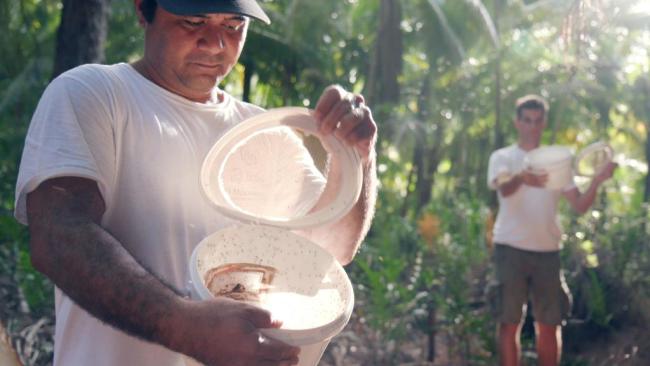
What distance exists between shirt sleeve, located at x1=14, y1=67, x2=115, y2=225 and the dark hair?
10.3 inches

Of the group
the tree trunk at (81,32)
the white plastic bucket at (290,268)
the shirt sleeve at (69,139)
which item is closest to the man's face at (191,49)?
the shirt sleeve at (69,139)

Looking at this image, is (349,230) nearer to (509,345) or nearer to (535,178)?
(535,178)

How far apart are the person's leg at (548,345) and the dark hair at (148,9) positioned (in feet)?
17.6

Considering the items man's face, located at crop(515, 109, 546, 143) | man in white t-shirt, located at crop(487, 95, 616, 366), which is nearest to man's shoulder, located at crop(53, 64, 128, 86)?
man in white t-shirt, located at crop(487, 95, 616, 366)

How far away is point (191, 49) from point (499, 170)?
511 centimetres

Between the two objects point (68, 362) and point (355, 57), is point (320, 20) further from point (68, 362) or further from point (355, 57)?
point (68, 362)

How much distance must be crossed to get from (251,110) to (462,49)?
16.1m

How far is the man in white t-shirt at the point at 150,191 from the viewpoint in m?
1.46

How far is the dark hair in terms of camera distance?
201 centimetres

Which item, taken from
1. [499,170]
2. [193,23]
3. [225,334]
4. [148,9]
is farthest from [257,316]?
[499,170]

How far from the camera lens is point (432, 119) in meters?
17.0

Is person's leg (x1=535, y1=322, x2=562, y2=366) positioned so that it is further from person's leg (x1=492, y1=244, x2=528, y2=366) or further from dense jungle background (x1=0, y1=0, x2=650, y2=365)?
dense jungle background (x1=0, y1=0, x2=650, y2=365)

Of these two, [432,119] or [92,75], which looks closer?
[92,75]

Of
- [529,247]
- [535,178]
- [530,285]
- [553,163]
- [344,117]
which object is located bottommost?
[530,285]
